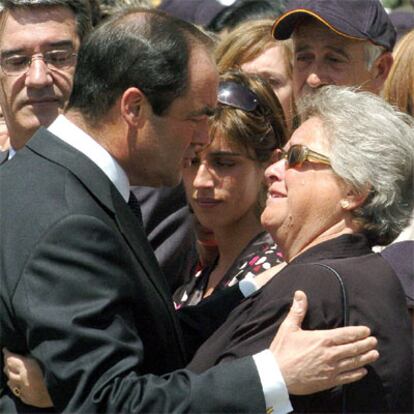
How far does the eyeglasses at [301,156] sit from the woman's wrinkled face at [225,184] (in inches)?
33.2

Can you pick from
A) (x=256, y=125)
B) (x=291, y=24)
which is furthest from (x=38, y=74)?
(x=291, y=24)

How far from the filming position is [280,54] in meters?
5.31

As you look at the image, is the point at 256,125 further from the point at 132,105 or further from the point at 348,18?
the point at 132,105

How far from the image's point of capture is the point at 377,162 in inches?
131

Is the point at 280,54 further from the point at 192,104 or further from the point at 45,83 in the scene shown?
the point at 192,104

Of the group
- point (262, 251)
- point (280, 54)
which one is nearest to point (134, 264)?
point (262, 251)

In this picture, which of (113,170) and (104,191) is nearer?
(104,191)

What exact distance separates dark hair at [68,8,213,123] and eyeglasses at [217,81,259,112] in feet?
3.48

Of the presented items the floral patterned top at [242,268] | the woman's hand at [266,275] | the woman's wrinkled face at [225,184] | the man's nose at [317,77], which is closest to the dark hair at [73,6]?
the woman's wrinkled face at [225,184]

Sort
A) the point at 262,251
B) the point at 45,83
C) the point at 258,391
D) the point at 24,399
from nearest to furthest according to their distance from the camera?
the point at 258,391
the point at 24,399
the point at 262,251
the point at 45,83

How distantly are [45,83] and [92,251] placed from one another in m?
1.92

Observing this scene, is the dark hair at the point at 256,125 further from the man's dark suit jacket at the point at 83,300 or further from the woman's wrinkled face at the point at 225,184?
the man's dark suit jacket at the point at 83,300

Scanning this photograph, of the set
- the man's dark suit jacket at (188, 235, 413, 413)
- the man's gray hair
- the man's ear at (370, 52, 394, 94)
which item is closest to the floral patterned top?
the man's gray hair

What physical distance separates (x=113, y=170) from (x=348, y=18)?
195cm
